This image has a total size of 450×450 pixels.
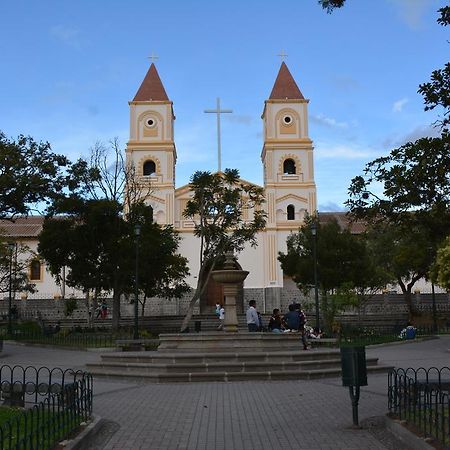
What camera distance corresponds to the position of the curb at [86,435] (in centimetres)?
689

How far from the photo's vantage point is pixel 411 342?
1012 inches

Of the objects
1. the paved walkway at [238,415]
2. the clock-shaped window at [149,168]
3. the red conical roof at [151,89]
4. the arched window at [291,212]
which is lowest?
the paved walkway at [238,415]

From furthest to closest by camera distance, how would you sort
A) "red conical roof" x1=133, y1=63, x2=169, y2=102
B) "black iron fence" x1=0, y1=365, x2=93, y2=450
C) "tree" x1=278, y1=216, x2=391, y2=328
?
"red conical roof" x1=133, y1=63, x2=169, y2=102 < "tree" x1=278, y1=216, x2=391, y2=328 < "black iron fence" x1=0, y1=365, x2=93, y2=450

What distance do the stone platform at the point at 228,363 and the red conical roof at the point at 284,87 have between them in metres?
38.7

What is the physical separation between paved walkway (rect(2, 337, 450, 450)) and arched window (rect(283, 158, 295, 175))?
38095mm

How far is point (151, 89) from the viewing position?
5378 centimetres

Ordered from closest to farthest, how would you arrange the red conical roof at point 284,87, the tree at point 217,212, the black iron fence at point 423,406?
the black iron fence at point 423,406
the tree at point 217,212
the red conical roof at point 284,87

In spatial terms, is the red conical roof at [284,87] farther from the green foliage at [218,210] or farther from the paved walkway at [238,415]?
the paved walkway at [238,415]

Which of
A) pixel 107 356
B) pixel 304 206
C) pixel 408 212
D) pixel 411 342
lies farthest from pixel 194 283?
pixel 408 212

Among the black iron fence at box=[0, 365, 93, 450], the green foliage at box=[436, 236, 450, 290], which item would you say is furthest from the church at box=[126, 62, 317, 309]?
the black iron fence at box=[0, 365, 93, 450]

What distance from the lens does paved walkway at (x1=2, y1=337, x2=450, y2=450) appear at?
7629mm

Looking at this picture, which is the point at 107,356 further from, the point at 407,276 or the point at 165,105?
the point at 165,105

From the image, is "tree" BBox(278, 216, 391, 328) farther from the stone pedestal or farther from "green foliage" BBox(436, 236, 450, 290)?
the stone pedestal

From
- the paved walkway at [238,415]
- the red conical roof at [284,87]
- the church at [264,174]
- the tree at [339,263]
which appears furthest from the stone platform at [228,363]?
the red conical roof at [284,87]
